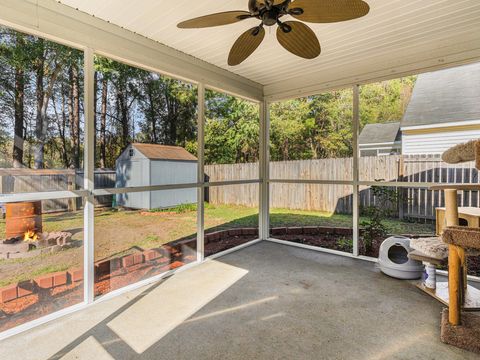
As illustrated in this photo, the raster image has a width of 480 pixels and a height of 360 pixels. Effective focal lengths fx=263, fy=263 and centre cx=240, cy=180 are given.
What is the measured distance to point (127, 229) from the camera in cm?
269

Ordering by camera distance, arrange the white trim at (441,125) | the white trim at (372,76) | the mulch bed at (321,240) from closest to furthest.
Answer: the white trim at (372,76) < the white trim at (441,125) < the mulch bed at (321,240)

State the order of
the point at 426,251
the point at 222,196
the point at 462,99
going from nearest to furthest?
the point at 426,251 < the point at 462,99 < the point at 222,196

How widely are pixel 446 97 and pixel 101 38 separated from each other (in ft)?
13.1

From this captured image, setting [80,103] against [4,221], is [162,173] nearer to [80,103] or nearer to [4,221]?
[80,103]

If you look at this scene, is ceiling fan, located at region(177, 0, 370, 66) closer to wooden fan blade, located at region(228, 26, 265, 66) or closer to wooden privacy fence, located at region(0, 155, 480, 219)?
wooden fan blade, located at region(228, 26, 265, 66)

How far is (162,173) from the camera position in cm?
297

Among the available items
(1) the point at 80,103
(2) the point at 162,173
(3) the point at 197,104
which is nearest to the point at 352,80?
(3) the point at 197,104

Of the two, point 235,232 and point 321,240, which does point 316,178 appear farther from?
point 235,232

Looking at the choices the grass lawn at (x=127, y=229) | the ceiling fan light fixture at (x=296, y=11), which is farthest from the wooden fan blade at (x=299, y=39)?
the grass lawn at (x=127, y=229)

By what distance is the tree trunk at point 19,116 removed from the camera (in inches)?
78.8

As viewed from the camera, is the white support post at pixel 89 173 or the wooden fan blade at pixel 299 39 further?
the white support post at pixel 89 173

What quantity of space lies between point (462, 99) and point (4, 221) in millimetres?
4820

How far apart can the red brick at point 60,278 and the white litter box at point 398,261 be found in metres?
3.19

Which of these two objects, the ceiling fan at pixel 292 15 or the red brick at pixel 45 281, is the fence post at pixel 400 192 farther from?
the red brick at pixel 45 281
